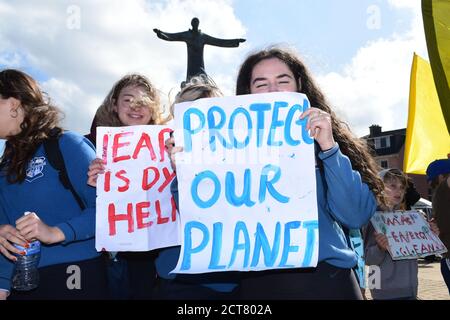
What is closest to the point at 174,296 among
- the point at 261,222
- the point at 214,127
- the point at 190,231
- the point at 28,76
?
the point at 190,231

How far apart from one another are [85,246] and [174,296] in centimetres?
48

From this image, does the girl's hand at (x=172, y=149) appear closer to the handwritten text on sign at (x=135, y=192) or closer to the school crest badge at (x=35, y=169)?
the handwritten text on sign at (x=135, y=192)

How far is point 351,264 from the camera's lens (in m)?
2.13

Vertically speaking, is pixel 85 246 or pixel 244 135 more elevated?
pixel 244 135

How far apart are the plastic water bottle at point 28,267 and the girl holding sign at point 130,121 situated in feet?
2.06

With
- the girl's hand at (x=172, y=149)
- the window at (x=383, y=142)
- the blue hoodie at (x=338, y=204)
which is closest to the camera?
the blue hoodie at (x=338, y=204)

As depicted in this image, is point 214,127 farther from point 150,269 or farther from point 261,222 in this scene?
point 150,269

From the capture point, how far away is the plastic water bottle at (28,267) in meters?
2.26

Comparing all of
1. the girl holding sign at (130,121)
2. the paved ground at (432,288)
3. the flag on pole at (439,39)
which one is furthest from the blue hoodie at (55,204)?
the paved ground at (432,288)

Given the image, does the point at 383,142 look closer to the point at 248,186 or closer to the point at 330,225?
the point at 330,225

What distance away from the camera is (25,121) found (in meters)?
2.52

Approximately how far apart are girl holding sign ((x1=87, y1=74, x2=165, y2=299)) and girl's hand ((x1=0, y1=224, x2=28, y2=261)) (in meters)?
0.71

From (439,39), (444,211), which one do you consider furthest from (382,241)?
(439,39)

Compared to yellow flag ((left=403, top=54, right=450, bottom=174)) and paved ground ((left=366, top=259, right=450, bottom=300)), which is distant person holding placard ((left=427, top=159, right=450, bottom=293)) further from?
paved ground ((left=366, top=259, right=450, bottom=300))
